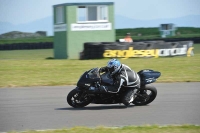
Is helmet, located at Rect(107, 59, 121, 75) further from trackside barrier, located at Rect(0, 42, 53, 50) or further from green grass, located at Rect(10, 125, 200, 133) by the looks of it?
trackside barrier, located at Rect(0, 42, 53, 50)

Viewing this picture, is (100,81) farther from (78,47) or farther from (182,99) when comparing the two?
(78,47)

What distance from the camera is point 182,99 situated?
36.8 feet

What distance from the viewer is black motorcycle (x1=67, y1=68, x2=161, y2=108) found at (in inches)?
388

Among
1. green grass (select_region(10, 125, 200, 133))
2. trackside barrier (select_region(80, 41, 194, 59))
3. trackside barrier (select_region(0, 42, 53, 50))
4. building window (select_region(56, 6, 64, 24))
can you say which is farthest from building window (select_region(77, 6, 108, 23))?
green grass (select_region(10, 125, 200, 133))

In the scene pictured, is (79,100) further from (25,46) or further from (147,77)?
(25,46)

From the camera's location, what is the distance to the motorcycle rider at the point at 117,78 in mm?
9852

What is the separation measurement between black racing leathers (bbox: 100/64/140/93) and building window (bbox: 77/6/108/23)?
17.4 metres

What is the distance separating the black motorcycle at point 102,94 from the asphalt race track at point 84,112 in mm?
172

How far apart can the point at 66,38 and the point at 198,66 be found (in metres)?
9.55

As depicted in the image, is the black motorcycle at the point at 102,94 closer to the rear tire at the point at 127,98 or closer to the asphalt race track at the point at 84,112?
the rear tire at the point at 127,98

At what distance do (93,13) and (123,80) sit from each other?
17.7 metres

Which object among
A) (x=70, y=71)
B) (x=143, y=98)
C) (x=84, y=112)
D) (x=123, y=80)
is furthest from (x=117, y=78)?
(x=70, y=71)

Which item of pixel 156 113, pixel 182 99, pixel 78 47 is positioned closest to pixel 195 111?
pixel 156 113

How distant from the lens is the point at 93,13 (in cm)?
2733
